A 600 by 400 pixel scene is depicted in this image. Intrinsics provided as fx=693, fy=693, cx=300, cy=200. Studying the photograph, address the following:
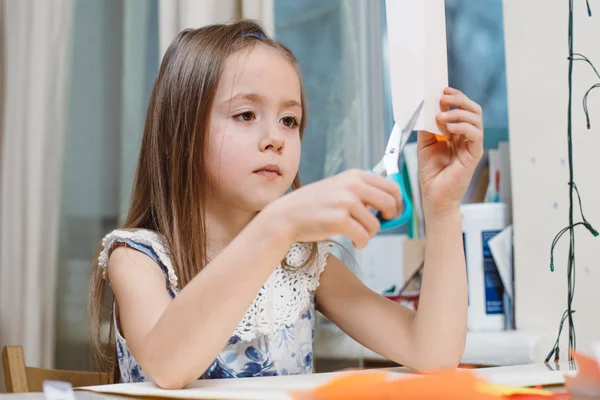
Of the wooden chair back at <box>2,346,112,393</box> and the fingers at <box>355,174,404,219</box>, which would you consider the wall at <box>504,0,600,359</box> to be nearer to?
the fingers at <box>355,174,404,219</box>

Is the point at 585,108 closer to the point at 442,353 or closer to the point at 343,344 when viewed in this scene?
the point at 442,353

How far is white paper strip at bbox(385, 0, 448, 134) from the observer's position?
24.8 inches

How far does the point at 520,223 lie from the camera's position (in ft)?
3.41

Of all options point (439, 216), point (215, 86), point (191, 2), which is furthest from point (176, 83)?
point (191, 2)

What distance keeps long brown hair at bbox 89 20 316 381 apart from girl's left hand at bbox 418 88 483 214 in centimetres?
22

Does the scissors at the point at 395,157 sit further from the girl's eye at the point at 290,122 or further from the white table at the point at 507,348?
the white table at the point at 507,348

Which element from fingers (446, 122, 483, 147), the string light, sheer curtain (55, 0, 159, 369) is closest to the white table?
the string light

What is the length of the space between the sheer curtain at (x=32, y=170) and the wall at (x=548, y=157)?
0.96 m

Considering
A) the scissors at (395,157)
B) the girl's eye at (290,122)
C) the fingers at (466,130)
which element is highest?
the girl's eye at (290,122)

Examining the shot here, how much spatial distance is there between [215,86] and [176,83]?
69 mm

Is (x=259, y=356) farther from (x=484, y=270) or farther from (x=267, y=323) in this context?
(x=484, y=270)

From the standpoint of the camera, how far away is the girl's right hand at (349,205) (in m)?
0.52

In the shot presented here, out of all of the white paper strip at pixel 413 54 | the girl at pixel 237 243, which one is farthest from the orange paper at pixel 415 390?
the white paper strip at pixel 413 54

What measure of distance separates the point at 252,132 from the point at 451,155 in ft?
0.73
